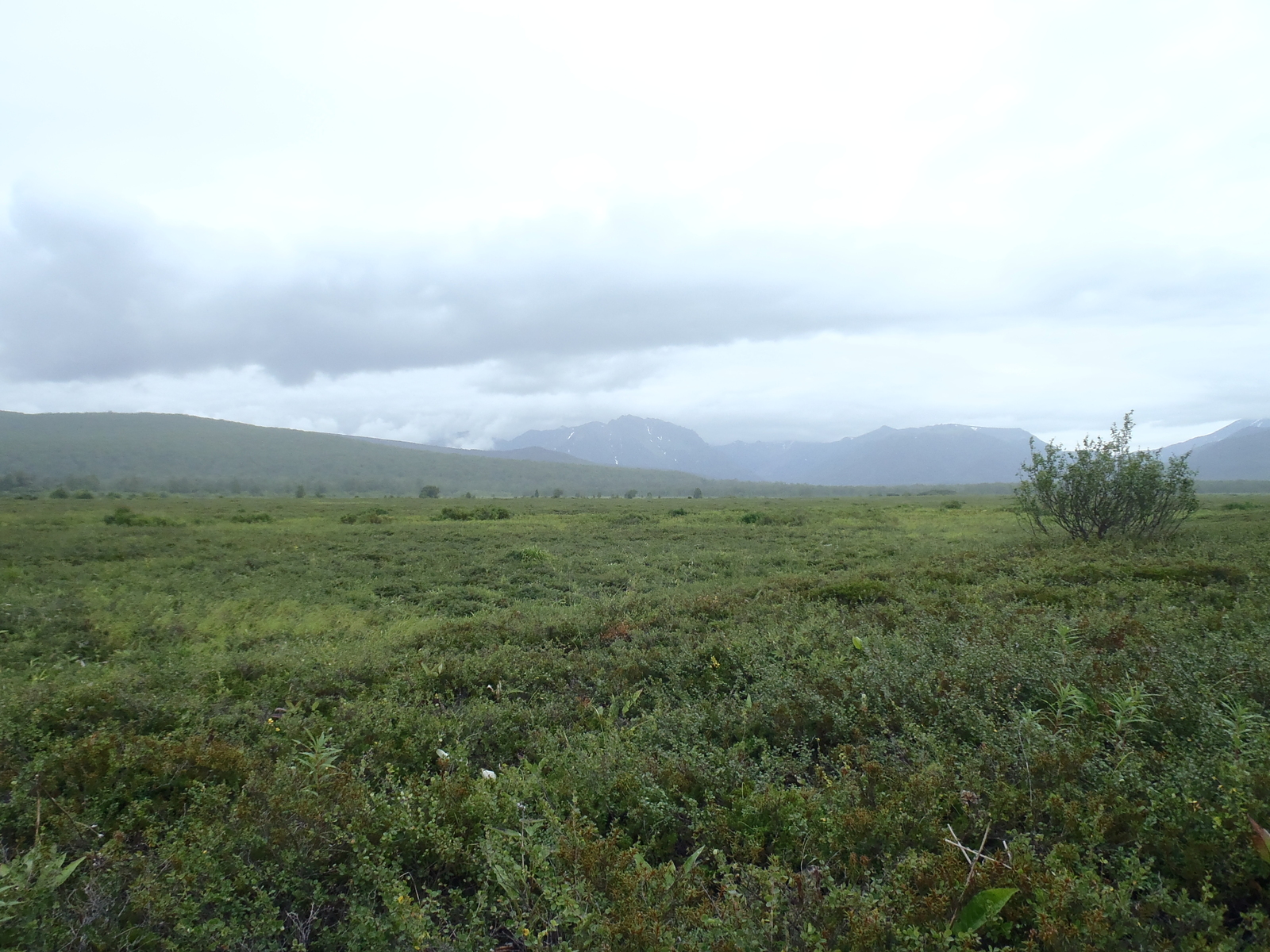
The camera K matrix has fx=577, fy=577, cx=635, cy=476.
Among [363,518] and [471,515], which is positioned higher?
[471,515]

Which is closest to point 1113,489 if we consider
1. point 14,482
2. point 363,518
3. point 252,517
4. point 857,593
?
point 857,593

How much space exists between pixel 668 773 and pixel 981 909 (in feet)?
7.74

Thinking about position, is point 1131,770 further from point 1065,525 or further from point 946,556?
point 1065,525

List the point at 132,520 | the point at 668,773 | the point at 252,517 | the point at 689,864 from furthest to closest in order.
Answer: the point at 252,517 < the point at 132,520 < the point at 668,773 < the point at 689,864

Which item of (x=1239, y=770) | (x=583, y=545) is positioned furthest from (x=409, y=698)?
(x=583, y=545)

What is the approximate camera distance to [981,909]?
297cm

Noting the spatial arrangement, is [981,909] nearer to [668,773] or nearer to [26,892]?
[668,773]

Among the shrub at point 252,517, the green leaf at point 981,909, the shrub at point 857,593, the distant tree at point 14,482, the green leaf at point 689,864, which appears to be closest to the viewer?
the green leaf at point 981,909

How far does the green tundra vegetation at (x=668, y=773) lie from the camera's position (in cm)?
308

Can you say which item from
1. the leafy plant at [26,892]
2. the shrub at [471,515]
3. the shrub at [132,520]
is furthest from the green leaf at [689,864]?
the shrub at [132,520]

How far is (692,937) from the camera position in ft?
9.50

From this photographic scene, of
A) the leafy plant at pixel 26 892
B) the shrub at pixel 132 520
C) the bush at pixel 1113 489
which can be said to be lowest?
the shrub at pixel 132 520

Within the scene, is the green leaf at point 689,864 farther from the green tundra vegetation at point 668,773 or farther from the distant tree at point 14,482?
the distant tree at point 14,482

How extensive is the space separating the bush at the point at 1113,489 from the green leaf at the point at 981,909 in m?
18.2
